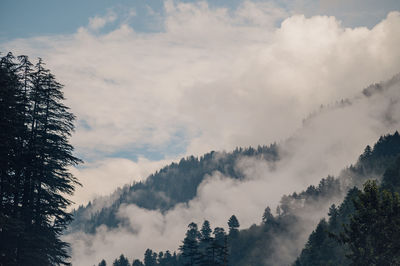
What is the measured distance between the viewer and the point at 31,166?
Result: 99.9 ft

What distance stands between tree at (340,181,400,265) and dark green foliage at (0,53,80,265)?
957 inches

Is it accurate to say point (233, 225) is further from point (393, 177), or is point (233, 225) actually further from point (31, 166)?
A: point (31, 166)

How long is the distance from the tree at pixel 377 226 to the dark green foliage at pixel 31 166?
24.3 m

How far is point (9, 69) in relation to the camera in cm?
3045

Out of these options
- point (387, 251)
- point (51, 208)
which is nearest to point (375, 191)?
point (387, 251)

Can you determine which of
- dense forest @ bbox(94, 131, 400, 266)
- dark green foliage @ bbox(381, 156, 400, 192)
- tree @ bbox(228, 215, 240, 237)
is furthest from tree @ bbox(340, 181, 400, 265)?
tree @ bbox(228, 215, 240, 237)

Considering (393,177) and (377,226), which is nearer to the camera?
(377,226)

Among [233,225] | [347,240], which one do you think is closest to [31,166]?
[347,240]

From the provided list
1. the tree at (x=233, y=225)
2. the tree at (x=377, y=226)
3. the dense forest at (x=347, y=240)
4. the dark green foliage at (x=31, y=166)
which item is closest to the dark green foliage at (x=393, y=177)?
the dense forest at (x=347, y=240)

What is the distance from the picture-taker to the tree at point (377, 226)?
34203mm

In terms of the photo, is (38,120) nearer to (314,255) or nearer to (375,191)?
(375,191)

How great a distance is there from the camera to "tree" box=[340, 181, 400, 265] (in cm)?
3420

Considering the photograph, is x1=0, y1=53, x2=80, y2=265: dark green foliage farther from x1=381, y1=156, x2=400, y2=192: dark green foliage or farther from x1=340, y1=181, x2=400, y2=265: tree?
x1=381, y1=156, x2=400, y2=192: dark green foliage

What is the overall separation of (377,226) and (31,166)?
2831 cm
